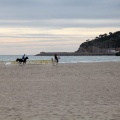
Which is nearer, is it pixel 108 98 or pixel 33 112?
pixel 33 112

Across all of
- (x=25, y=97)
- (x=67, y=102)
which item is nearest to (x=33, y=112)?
(x=67, y=102)

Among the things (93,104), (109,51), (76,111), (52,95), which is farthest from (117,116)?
(109,51)

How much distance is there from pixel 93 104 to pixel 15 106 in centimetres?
216

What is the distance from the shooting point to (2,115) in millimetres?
8344

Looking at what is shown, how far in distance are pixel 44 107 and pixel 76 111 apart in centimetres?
101

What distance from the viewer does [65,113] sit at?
8.51 metres

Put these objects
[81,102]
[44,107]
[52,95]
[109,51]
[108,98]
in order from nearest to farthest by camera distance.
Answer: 1. [44,107]
2. [81,102]
3. [108,98]
4. [52,95]
5. [109,51]

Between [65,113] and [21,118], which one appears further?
[65,113]

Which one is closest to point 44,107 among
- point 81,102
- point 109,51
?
point 81,102

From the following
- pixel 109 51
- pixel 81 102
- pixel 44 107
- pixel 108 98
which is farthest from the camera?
pixel 109 51

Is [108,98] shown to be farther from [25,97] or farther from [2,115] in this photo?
[2,115]

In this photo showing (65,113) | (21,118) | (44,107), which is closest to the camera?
(21,118)

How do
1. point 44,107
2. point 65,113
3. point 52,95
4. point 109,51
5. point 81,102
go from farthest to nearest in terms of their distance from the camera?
point 109,51 → point 52,95 → point 81,102 → point 44,107 → point 65,113

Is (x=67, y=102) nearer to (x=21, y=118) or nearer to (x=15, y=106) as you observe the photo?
(x=15, y=106)
